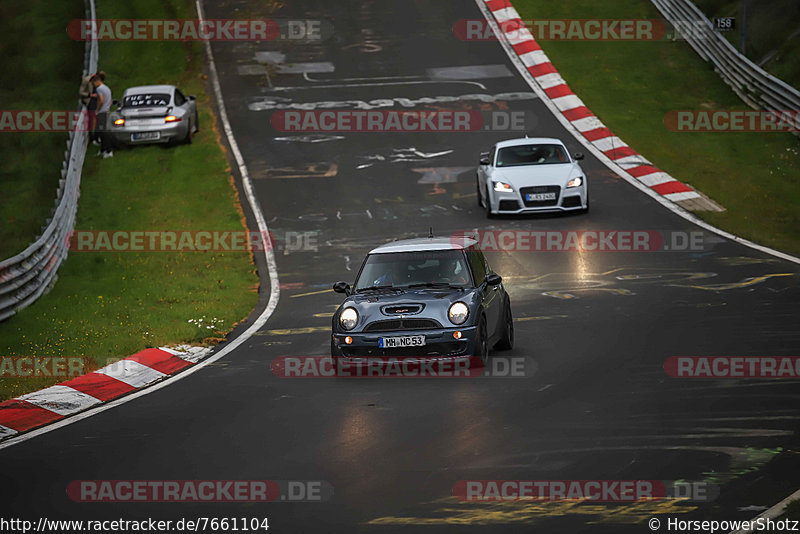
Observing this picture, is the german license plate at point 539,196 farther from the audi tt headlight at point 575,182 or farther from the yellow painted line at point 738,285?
the yellow painted line at point 738,285

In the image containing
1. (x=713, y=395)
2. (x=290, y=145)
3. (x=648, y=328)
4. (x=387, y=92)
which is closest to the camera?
(x=713, y=395)

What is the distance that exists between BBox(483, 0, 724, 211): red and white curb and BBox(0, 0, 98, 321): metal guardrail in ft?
39.1

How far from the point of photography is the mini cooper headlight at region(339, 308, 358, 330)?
12461mm

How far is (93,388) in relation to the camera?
12727mm

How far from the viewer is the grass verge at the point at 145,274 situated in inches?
606

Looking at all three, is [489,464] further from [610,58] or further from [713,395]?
[610,58]

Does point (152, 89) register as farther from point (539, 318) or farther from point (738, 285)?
point (738, 285)

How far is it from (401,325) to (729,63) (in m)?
22.8

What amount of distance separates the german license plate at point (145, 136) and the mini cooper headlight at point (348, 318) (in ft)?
57.8

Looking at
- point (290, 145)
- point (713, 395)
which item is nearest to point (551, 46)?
point (290, 145)

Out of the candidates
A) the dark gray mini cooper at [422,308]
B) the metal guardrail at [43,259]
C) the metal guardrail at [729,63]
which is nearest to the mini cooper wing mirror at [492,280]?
the dark gray mini cooper at [422,308]

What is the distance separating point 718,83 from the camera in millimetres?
32500

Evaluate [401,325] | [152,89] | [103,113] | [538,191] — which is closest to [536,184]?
[538,191]

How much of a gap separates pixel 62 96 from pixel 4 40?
695 cm
